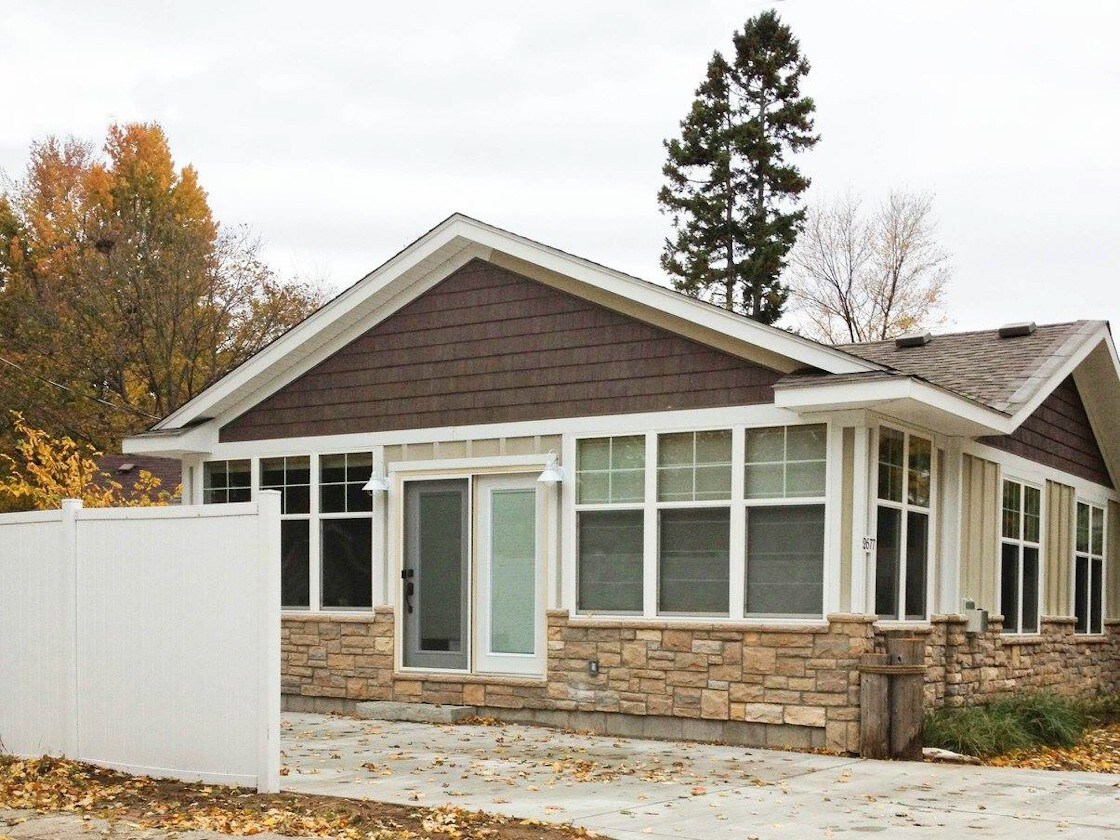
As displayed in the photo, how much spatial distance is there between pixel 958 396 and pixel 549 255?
3.80 metres

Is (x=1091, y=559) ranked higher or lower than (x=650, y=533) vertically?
lower

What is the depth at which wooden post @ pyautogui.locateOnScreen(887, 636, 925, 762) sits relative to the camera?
10625 mm

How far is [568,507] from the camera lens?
12.6 m

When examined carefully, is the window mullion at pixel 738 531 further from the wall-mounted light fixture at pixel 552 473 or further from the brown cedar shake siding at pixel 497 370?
the wall-mounted light fixture at pixel 552 473

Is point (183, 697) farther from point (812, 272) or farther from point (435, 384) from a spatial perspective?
point (812, 272)

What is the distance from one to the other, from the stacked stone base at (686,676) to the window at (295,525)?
0.31 m

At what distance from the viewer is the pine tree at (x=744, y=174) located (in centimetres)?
3369

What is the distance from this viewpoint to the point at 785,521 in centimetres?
1145

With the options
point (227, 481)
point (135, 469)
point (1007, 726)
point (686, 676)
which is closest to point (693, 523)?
point (686, 676)

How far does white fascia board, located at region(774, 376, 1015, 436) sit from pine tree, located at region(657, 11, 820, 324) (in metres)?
22.2

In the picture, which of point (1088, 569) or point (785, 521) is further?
point (1088, 569)

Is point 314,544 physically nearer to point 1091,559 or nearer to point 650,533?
point 650,533

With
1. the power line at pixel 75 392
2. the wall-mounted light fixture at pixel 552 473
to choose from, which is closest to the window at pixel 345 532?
the wall-mounted light fixture at pixel 552 473

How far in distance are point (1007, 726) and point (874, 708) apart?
62.0 inches
